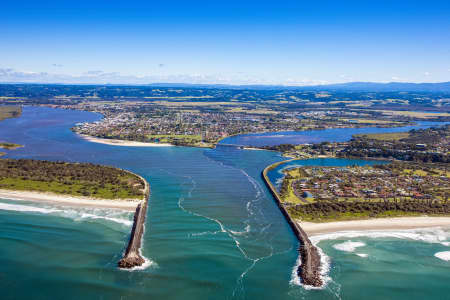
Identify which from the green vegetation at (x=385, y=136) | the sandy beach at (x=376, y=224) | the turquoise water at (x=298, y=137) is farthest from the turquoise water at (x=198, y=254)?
the green vegetation at (x=385, y=136)

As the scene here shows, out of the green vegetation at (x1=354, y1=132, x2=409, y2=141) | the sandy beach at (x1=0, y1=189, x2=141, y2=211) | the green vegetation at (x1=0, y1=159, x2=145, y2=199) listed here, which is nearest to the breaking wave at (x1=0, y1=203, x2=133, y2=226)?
the sandy beach at (x1=0, y1=189, x2=141, y2=211)

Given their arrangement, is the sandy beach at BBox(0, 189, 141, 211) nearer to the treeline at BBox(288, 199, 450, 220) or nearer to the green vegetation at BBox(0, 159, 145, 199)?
the green vegetation at BBox(0, 159, 145, 199)

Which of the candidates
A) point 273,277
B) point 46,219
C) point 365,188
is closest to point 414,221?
point 365,188

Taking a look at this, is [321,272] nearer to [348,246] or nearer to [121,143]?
[348,246]

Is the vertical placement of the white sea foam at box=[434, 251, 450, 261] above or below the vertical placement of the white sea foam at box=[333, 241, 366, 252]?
below

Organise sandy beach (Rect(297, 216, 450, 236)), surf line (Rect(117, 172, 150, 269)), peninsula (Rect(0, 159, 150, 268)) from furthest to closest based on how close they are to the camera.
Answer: peninsula (Rect(0, 159, 150, 268)), sandy beach (Rect(297, 216, 450, 236)), surf line (Rect(117, 172, 150, 269))

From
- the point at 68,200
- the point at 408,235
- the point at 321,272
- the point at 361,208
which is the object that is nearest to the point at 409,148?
the point at 361,208
